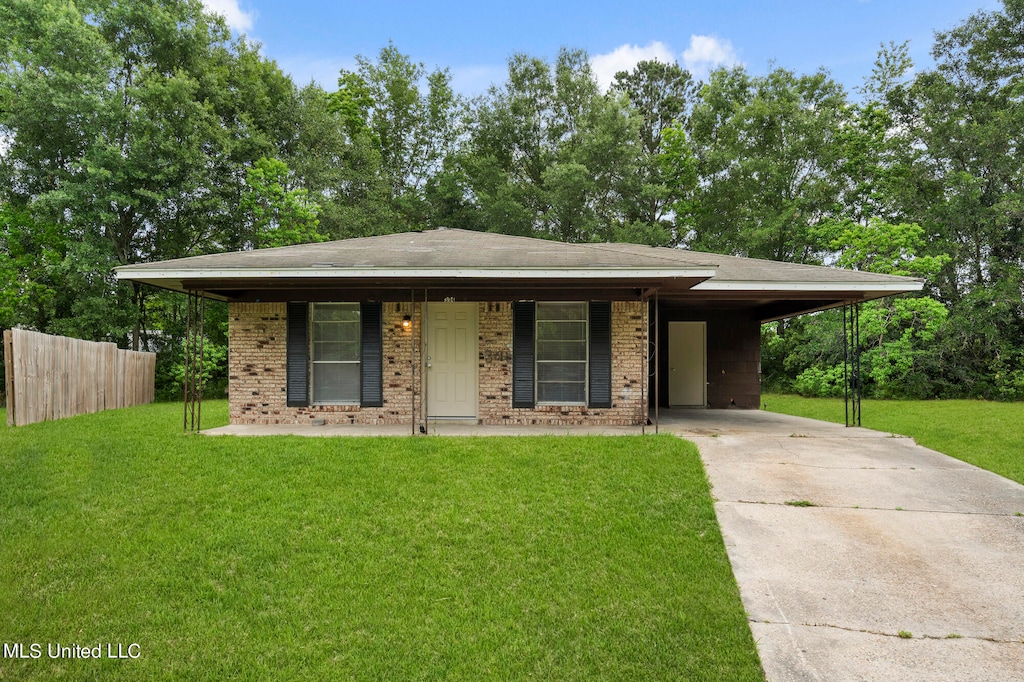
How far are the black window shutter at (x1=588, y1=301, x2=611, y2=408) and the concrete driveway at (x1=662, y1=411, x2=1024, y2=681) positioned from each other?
2.04m

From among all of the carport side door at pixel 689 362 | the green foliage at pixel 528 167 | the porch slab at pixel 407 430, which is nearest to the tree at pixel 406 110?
the green foliage at pixel 528 167

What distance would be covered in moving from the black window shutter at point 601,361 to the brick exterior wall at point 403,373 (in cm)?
10

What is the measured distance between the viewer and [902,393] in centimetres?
1429

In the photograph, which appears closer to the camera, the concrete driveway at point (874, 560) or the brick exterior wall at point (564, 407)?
the concrete driveway at point (874, 560)

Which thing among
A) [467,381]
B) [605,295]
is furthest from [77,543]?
[605,295]

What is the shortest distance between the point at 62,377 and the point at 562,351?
8.99m

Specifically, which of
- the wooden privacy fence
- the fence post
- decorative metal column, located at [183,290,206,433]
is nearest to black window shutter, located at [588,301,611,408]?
decorative metal column, located at [183,290,206,433]

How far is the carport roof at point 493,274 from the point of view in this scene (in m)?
6.74

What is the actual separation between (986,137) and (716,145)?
8.06m

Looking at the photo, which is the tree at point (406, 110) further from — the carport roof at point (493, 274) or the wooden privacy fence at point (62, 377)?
the carport roof at point (493, 274)

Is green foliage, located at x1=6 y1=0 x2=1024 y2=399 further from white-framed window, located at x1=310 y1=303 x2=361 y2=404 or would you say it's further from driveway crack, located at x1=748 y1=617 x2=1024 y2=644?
driveway crack, located at x1=748 y1=617 x2=1024 y2=644

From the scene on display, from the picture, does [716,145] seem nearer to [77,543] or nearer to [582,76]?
[582,76]

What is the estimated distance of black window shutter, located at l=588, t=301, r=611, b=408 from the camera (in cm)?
821

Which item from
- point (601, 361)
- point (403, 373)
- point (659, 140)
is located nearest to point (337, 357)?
point (403, 373)
